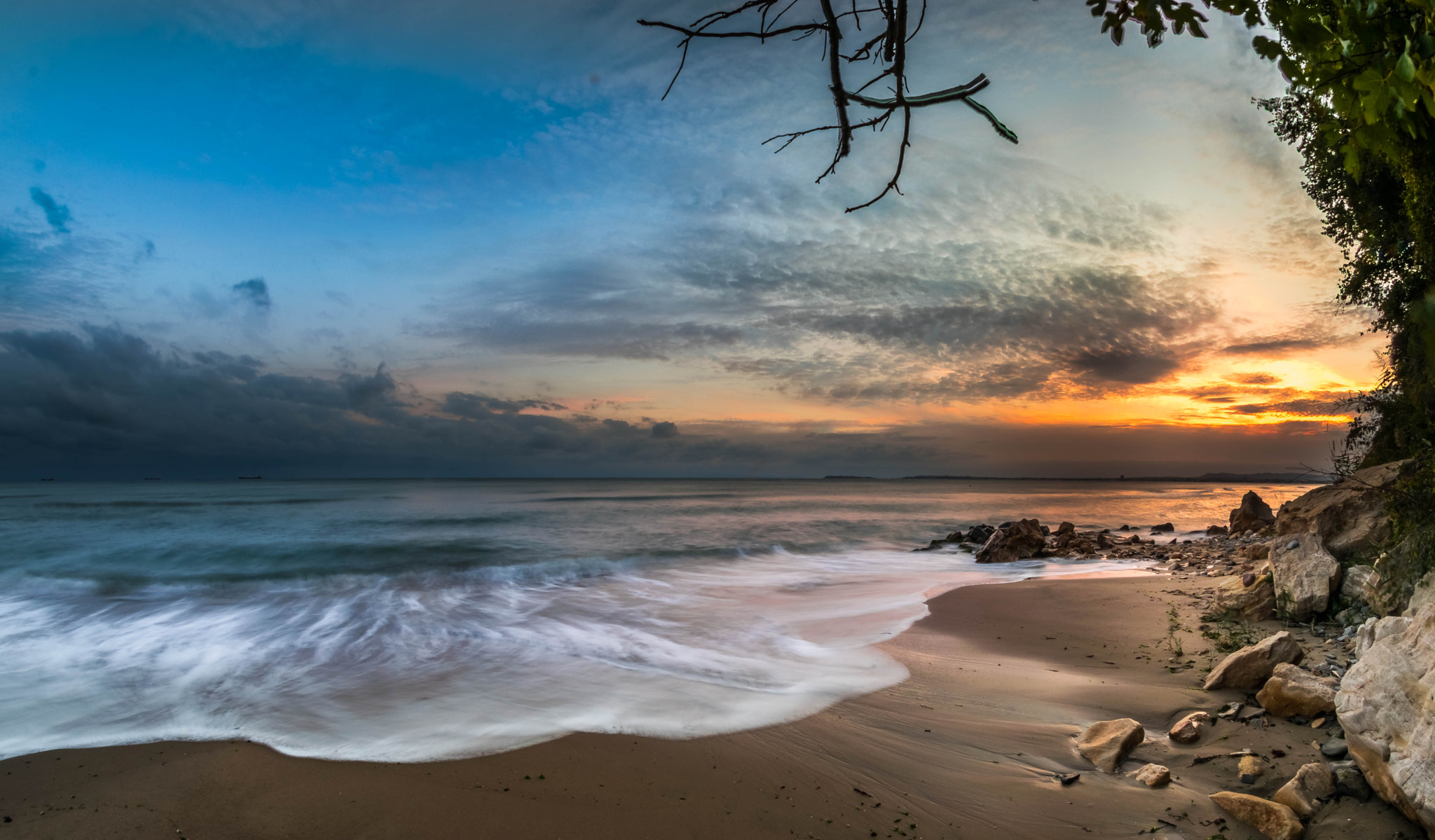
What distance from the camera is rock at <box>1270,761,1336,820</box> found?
304cm

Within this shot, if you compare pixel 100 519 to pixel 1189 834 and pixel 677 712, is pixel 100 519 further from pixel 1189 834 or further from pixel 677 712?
pixel 1189 834

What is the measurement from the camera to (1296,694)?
3.96m

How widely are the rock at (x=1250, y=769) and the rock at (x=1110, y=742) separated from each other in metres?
0.52

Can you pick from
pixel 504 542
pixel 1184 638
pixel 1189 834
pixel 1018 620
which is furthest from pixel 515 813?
pixel 504 542

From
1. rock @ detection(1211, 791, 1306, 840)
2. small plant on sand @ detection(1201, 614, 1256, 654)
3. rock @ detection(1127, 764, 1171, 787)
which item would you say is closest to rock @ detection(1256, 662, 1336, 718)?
rock @ detection(1127, 764, 1171, 787)

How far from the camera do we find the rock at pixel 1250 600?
6.43 metres

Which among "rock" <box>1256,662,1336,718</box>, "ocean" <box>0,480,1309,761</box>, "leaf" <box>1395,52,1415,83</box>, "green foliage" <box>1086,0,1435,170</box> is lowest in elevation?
"ocean" <box>0,480,1309,761</box>

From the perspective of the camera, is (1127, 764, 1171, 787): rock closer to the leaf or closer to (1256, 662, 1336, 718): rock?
(1256, 662, 1336, 718): rock

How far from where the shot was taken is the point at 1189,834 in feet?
10.2

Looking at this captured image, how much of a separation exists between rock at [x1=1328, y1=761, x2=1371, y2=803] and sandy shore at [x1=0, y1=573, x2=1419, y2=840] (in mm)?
48

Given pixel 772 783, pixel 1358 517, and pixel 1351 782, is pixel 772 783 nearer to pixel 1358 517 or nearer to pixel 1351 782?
pixel 1351 782

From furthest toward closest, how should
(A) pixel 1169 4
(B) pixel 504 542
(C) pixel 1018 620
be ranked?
1. (B) pixel 504 542
2. (C) pixel 1018 620
3. (A) pixel 1169 4

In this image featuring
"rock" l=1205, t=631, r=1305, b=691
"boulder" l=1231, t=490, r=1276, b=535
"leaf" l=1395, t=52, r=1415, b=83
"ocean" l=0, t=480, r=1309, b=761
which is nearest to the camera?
"leaf" l=1395, t=52, r=1415, b=83

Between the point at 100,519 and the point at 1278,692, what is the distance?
3958cm
